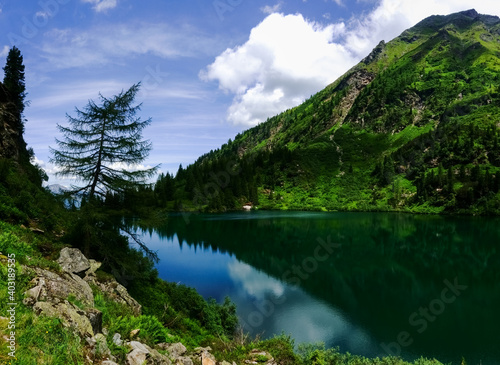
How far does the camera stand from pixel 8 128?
3100 centimetres

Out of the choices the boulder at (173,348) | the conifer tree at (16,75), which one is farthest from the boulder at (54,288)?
the conifer tree at (16,75)

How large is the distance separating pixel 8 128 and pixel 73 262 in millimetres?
25131

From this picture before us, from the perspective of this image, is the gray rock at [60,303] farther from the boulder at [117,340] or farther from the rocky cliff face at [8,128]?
the rocky cliff face at [8,128]

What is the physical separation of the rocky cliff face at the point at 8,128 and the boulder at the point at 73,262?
17.5 metres

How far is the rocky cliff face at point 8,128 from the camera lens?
27.4 metres

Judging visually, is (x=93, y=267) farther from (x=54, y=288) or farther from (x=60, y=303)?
(x=60, y=303)

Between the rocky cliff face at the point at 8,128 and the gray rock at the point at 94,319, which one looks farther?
the rocky cliff face at the point at 8,128

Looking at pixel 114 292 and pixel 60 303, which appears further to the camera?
pixel 114 292

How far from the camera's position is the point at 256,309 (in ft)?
102

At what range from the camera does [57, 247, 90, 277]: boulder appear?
48.0ft

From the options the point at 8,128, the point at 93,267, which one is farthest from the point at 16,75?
the point at 93,267

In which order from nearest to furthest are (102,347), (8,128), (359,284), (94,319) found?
(102,347) → (94,319) → (8,128) → (359,284)

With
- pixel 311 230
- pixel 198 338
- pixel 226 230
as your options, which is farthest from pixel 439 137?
pixel 198 338

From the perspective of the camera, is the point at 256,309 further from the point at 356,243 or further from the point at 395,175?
the point at 395,175
